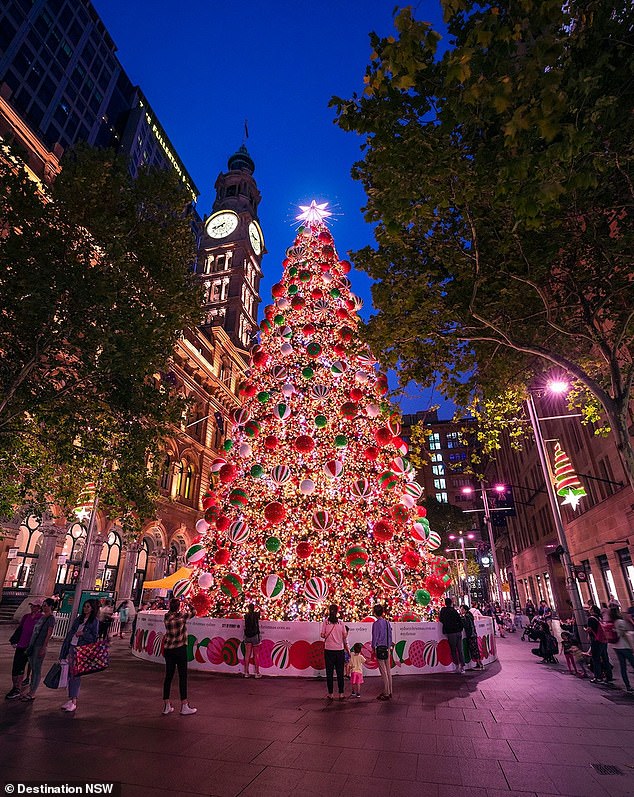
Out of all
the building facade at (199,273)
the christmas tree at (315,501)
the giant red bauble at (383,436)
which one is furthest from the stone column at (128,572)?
the giant red bauble at (383,436)

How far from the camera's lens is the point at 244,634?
36.2 feet

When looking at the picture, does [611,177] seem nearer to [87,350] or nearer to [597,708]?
[597,708]

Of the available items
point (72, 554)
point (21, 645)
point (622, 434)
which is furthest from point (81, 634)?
point (72, 554)

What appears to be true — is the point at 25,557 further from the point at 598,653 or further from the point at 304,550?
the point at 598,653

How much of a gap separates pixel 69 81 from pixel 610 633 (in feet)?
249

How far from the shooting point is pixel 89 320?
1183 centimetres

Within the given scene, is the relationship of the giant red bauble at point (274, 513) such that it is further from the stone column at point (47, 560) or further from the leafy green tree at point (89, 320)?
the stone column at point (47, 560)

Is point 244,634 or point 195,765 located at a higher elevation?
point 244,634

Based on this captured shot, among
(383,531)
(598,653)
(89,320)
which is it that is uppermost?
(89,320)

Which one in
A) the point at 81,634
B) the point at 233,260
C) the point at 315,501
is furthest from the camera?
the point at 233,260

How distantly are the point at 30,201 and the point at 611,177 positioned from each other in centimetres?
1462

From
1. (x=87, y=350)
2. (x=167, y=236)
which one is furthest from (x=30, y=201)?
(x=87, y=350)

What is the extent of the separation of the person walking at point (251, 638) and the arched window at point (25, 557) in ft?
60.4

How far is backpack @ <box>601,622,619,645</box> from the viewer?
10.2 metres
